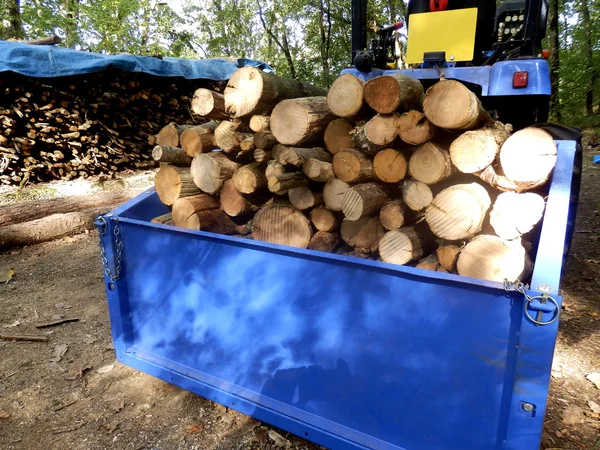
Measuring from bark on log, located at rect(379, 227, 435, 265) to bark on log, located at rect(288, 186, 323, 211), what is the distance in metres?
0.47

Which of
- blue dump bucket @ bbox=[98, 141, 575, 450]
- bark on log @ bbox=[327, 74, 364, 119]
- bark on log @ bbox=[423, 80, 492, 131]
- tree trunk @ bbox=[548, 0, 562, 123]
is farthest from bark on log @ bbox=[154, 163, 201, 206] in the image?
tree trunk @ bbox=[548, 0, 562, 123]

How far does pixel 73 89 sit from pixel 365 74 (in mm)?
6720

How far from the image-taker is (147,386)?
2.78 meters

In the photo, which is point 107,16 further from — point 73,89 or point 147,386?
point 147,386

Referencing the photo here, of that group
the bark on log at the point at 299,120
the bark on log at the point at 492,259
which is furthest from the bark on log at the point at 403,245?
the bark on log at the point at 299,120

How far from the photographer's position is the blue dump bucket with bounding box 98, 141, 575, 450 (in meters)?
1.49

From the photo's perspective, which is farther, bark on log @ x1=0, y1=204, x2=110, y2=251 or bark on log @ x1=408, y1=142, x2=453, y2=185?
bark on log @ x1=0, y1=204, x2=110, y2=251

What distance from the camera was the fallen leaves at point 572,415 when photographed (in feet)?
7.73

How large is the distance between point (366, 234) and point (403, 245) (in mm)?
259

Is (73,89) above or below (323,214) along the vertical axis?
above

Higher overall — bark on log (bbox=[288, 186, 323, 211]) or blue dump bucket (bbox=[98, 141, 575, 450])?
bark on log (bbox=[288, 186, 323, 211])

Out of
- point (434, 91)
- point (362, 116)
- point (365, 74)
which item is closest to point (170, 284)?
point (362, 116)

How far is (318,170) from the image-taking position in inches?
89.1

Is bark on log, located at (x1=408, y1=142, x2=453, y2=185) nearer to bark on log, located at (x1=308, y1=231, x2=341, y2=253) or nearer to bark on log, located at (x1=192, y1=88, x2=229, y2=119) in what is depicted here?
bark on log, located at (x1=308, y1=231, x2=341, y2=253)
